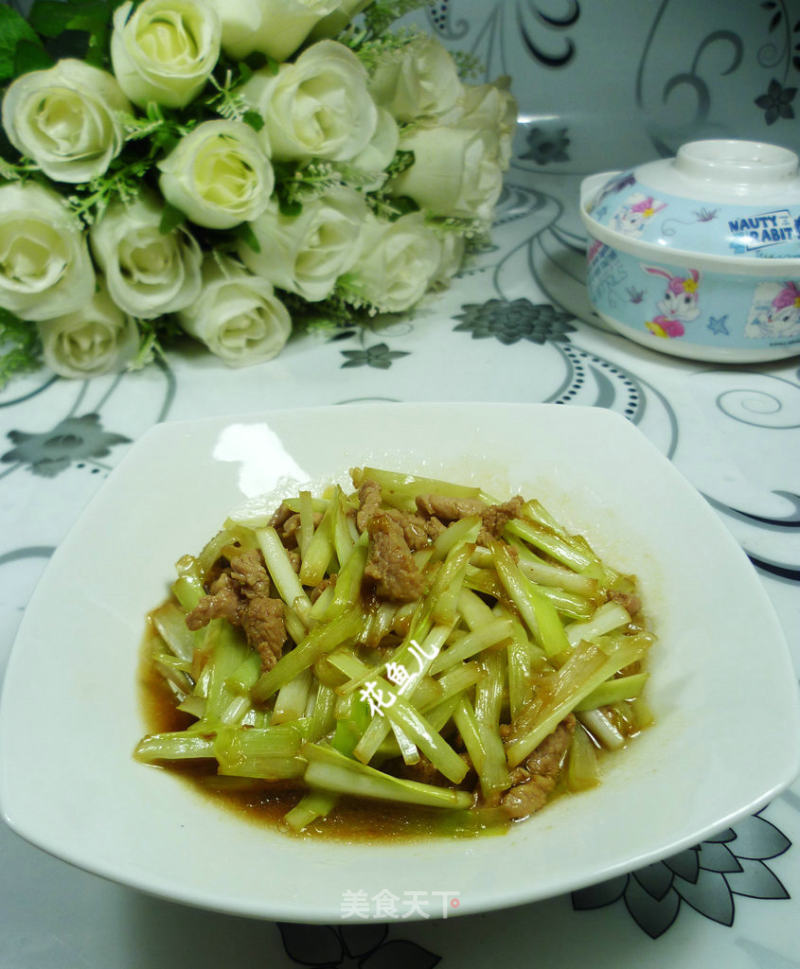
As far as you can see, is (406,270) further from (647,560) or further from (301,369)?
(647,560)

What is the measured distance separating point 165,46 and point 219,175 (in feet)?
0.76

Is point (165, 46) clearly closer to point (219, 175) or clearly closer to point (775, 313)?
point (219, 175)

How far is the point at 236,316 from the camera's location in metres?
1.69

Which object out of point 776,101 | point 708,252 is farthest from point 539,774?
point 776,101

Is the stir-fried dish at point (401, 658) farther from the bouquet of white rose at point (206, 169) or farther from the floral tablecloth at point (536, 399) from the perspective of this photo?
the bouquet of white rose at point (206, 169)

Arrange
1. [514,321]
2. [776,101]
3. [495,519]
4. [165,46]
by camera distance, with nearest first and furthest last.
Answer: [495,519] < [165,46] < [514,321] < [776,101]

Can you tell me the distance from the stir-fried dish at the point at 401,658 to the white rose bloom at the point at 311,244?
2.62ft

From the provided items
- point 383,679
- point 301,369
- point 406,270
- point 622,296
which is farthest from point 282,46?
point 383,679

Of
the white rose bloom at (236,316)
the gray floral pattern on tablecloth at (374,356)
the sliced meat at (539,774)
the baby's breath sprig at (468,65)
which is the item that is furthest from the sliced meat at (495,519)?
the baby's breath sprig at (468,65)

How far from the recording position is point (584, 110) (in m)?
2.68

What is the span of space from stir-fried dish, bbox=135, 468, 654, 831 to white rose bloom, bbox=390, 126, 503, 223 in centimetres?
111

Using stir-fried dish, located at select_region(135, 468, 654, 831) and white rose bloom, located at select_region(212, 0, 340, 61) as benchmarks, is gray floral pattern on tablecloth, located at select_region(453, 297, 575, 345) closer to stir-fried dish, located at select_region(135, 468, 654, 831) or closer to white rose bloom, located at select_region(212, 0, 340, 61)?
white rose bloom, located at select_region(212, 0, 340, 61)

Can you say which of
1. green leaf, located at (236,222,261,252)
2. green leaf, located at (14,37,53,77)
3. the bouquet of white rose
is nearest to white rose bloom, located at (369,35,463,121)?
the bouquet of white rose

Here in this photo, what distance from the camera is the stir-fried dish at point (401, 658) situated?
2.58ft
